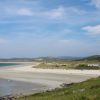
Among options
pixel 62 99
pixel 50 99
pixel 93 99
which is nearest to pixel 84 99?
pixel 93 99

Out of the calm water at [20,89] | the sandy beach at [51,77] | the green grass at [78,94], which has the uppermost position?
the green grass at [78,94]

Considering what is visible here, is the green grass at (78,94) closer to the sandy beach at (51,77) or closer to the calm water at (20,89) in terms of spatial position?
Answer: the calm water at (20,89)

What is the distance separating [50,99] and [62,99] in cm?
134

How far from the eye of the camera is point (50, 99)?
56.6ft

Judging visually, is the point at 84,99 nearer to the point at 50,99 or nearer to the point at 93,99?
the point at 93,99

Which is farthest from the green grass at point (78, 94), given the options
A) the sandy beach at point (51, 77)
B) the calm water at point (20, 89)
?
the sandy beach at point (51, 77)

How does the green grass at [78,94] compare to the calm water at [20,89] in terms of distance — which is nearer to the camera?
the green grass at [78,94]

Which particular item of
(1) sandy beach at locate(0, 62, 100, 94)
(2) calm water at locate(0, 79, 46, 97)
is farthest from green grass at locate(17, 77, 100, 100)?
(1) sandy beach at locate(0, 62, 100, 94)

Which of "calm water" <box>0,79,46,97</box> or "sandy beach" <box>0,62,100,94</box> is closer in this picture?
"calm water" <box>0,79,46,97</box>

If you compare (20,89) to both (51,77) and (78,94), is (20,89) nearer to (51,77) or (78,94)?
(51,77)

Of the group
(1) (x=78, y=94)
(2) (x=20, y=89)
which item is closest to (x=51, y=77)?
Result: (2) (x=20, y=89)

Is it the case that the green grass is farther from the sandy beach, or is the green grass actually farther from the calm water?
the sandy beach

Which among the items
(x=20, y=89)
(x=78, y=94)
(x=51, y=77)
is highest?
(x=78, y=94)

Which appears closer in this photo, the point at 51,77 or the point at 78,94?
the point at 78,94
